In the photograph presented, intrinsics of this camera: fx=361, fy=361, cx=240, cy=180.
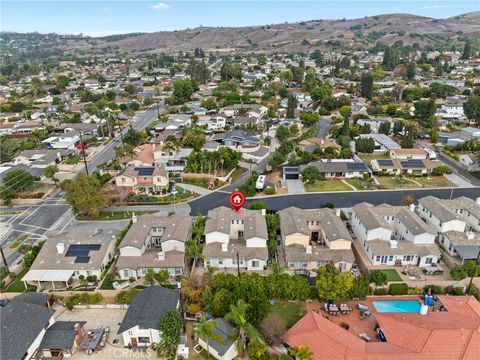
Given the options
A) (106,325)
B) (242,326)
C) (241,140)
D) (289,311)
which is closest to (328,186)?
(241,140)

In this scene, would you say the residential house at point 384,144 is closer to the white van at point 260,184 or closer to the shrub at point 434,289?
the white van at point 260,184

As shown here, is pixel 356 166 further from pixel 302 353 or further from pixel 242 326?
pixel 242 326

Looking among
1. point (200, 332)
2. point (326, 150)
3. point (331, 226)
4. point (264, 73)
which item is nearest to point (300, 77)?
point (264, 73)

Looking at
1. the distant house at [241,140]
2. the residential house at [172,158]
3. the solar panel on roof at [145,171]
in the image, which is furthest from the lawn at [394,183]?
the solar panel on roof at [145,171]

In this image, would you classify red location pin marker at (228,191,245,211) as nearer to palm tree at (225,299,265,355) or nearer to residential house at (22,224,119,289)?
residential house at (22,224,119,289)

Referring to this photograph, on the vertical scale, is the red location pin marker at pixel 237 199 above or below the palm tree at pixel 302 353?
above

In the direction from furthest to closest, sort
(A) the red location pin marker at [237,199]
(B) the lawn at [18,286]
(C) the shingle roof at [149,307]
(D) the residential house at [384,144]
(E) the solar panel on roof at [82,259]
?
(D) the residential house at [384,144], (A) the red location pin marker at [237,199], (E) the solar panel on roof at [82,259], (B) the lawn at [18,286], (C) the shingle roof at [149,307]
